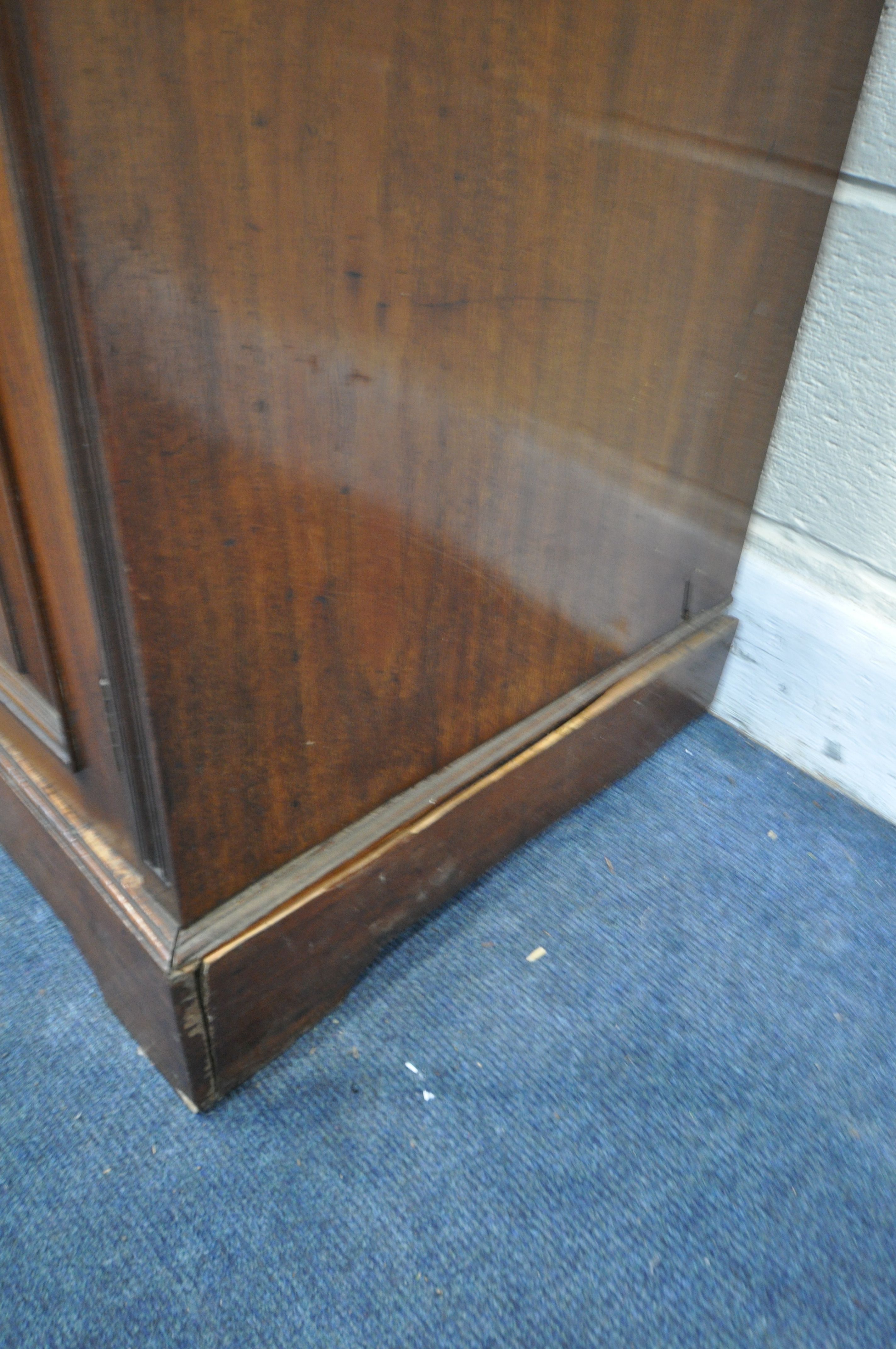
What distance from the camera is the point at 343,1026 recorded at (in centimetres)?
89

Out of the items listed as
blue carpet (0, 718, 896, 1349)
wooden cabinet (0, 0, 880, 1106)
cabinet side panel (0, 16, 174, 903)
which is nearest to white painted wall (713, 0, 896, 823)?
wooden cabinet (0, 0, 880, 1106)

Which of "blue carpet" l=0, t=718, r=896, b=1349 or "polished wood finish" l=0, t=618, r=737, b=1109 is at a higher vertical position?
"polished wood finish" l=0, t=618, r=737, b=1109

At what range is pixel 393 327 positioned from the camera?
0.64m

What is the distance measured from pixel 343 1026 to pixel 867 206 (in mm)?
924

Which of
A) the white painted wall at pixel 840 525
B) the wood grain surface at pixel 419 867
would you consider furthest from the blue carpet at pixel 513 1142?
the white painted wall at pixel 840 525

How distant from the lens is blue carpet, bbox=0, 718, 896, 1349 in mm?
711

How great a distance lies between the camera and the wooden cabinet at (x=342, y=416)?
1.69ft

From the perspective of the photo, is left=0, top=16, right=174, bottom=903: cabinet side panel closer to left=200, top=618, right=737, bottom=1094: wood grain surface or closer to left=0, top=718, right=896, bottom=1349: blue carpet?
left=200, top=618, right=737, bottom=1094: wood grain surface

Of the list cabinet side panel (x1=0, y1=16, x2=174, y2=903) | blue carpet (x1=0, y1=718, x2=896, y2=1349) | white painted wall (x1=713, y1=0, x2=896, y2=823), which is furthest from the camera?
white painted wall (x1=713, y1=0, x2=896, y2=823)

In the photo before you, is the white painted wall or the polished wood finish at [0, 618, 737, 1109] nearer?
the polished wood finish at [0, 618, 737, 1109]

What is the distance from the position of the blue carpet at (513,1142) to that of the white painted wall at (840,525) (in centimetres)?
19

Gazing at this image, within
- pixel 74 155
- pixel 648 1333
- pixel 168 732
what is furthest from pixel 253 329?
pixel 648 1333

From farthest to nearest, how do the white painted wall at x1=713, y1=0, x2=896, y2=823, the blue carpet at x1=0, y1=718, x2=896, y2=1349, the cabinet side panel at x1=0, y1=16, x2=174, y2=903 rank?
the white painted wall at x1=713, y1=0, x2=896, y2=823, the blue carpet at x1=0, y1=718, x2=896, y2=1349, the cabinet side panel at x1=0, y1=16, x2=174, y2=903

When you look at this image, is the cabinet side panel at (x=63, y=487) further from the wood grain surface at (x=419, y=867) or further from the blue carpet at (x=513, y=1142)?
the blue carpet at (x=513, y=1142)
